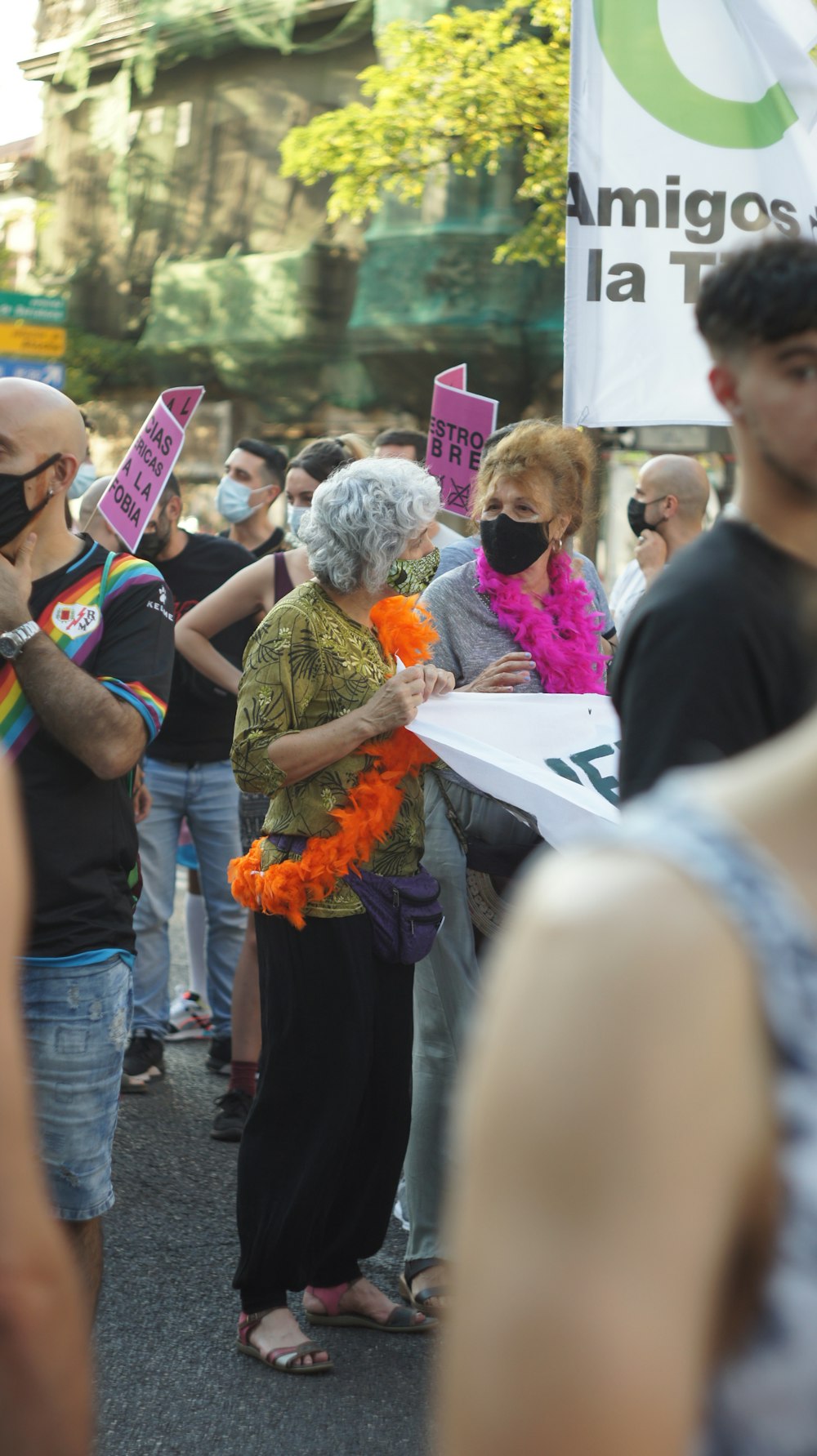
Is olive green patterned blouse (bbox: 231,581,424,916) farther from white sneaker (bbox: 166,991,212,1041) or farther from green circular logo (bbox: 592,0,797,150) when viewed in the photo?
white sneaker (bbox: 166,991,212,1041)

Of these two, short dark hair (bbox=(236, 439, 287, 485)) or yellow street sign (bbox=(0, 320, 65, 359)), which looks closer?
short dark hair (bbox=(236, 439, 287, 485))

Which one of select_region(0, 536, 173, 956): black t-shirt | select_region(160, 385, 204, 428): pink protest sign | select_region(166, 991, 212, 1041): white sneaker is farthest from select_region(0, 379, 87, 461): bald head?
select_region(166, 991, 212, 1041): white sneaker

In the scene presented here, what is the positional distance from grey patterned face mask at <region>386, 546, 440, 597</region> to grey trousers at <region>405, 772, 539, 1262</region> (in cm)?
48

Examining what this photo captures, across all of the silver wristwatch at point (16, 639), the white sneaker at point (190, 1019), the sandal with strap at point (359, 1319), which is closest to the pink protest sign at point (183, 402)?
the white sneaker at point (190, 1019)

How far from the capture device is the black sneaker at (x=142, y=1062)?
586cm

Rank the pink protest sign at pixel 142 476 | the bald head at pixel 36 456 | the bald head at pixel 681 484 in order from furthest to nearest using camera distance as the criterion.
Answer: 1. the bald head at pixel 681 484
2. the pink protest sign at pixel 142 476
3. the bald head at pixel 36 456

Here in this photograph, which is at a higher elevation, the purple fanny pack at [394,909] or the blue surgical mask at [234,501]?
the blue surgical mask at [234,501]

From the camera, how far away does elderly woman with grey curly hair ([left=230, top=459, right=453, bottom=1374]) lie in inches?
146

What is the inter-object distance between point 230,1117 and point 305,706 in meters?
2.17

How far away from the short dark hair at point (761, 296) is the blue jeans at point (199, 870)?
4.67 meters

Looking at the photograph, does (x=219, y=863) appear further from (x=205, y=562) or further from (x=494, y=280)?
(x=494, y=280)

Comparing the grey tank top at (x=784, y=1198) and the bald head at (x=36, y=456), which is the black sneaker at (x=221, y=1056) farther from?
the grey tank top at (x=784, y=1198)

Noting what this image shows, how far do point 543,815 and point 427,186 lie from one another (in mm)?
18144

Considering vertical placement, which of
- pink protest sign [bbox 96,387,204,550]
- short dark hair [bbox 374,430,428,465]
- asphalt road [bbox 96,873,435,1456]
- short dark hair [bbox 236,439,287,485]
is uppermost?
short dark hair [bbox 236,439,287,485]
